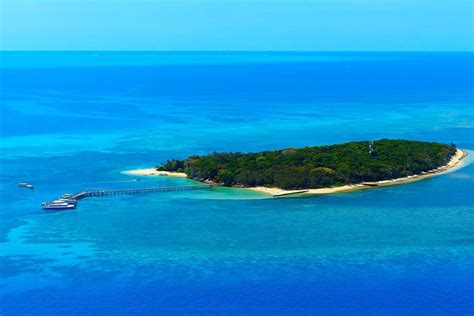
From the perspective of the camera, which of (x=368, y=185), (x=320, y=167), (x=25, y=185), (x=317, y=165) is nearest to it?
(x=25, y=185)

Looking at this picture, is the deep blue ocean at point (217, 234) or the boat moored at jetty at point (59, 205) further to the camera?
the boat moored at jetty at point (59, 205)

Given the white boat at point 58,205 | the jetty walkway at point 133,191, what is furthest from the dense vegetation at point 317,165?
the white boat at point 58,205

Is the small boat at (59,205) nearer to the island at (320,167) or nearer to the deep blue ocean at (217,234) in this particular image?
the deep blue ocean at (217,234)

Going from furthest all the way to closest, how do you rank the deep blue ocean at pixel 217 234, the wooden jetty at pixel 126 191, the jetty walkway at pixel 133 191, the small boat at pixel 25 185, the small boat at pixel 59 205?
1. the small boat at pixel 25 185
2. the jetty walkway at pixel 133 191
3. the wooden jetty at pixel 126 191
4. the small boat at pixel 59 205
5. the deep blue ocean at pixel 217 234

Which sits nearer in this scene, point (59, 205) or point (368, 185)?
point (59, 205)

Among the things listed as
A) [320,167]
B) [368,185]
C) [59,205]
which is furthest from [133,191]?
[368,185]

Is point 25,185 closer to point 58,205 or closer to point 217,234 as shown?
point 58,205

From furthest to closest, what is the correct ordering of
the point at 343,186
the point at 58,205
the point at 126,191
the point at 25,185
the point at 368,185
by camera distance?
the point at 368,185
the point at 343,186
the point at 25,185
the point at 126,191
the point at 58,205

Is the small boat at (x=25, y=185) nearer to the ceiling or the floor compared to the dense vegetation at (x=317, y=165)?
nearer to the floor

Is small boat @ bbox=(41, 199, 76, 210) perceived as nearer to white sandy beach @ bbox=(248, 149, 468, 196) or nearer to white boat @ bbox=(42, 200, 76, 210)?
white boat @ bbox=(42, 200, 76, 210)
